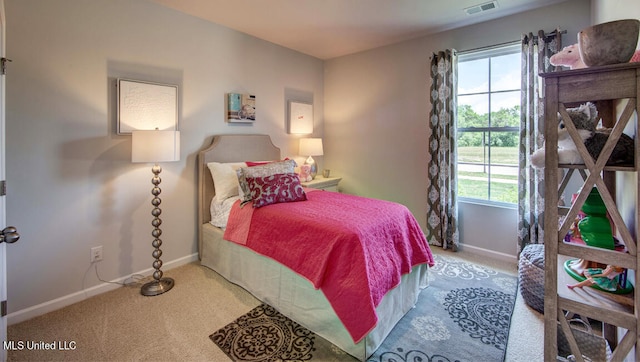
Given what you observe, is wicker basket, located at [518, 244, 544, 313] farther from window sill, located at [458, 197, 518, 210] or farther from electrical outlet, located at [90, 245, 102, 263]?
electrical outlet, located at [90, 245, 102, 263]

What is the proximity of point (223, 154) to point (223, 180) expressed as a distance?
1.34 feet

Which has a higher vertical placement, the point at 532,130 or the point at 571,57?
the point at 571,57

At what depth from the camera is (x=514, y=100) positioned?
3158 millimetres

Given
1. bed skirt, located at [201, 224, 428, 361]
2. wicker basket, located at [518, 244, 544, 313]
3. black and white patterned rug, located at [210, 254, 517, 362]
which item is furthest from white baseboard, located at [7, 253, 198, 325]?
wicker basket, located at [518, 244, 544, 313]

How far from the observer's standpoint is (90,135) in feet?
8.05

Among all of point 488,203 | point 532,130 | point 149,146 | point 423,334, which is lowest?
point 423,334

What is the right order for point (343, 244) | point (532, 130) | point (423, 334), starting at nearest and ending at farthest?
point (343, 244) < point (423, 334) < point (532, 130)

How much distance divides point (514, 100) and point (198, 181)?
11.6 feet

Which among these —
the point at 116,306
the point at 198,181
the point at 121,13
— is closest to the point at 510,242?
the point at 198,181

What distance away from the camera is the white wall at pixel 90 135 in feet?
7.07

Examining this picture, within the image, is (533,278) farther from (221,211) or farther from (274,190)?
(221,211)

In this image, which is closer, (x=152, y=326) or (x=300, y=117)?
(x=152, y=326)

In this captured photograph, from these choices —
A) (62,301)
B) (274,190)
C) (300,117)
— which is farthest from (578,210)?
(300,117)

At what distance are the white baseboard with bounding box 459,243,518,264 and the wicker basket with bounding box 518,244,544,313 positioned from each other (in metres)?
0.85
